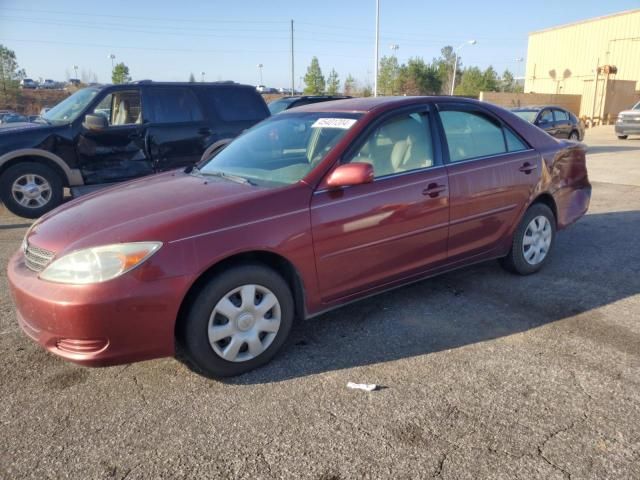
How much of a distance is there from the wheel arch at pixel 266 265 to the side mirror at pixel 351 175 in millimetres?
585

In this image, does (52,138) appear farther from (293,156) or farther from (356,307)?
(356,307)

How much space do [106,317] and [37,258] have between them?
0.68 meters

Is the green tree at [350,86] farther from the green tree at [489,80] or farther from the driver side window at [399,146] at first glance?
the driver side window at [399,146]

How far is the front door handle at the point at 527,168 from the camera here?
14.3 feet

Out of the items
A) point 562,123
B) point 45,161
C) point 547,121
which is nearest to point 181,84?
point 45,161

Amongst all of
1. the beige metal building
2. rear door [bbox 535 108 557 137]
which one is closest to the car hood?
rear door [bbox 535 108 557 137]

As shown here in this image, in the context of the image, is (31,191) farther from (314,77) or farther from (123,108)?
(314,77)

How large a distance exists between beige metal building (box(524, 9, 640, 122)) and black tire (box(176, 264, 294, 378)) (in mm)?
34257

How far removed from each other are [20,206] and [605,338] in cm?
719

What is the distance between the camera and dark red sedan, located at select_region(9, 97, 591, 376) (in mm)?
2643

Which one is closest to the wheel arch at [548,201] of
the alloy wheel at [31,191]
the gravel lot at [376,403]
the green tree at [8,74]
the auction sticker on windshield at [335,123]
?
the gravel lot at [376,403]

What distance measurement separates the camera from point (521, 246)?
4496 millimetres

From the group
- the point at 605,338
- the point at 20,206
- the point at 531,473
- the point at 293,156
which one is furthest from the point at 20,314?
the point at 20,206

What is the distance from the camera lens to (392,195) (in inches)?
136
